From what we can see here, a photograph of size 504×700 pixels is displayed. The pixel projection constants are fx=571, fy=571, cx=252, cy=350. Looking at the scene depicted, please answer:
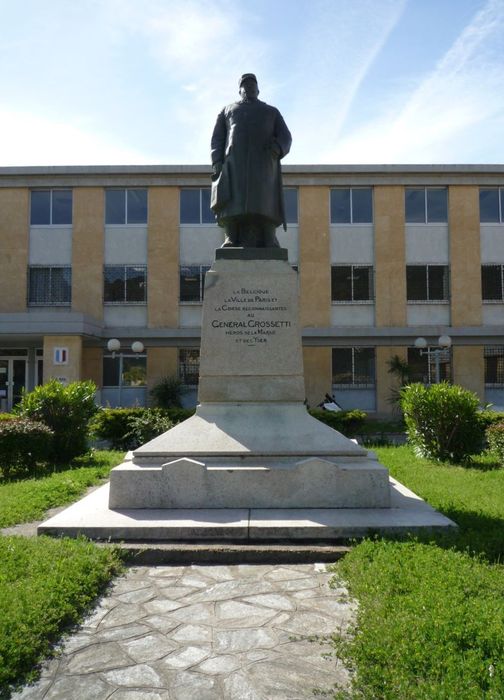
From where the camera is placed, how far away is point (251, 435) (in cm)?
648

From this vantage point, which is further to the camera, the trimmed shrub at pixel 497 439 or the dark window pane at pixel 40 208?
the dark window pane at pixel 40 208

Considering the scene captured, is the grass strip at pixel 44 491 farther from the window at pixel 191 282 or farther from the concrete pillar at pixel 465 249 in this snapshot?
the concrete pillar at pixel 465 249

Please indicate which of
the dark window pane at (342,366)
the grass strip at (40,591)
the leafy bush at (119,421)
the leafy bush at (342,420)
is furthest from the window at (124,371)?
the grass strip at (40,591)

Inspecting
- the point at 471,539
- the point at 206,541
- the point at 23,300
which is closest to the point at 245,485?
the point at 206,541

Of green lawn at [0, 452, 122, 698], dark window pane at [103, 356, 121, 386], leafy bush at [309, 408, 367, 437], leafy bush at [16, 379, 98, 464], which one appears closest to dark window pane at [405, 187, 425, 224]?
leafy bush at [309, 408, 367, 437]

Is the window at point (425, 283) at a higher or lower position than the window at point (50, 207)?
lower

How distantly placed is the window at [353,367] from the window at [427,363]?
67.6 inches

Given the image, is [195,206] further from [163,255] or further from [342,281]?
[342,281]

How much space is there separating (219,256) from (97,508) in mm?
3486

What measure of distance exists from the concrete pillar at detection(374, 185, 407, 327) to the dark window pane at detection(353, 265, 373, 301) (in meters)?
0.36

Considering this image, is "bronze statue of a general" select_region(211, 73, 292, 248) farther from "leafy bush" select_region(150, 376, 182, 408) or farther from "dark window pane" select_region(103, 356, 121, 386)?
"dark window pane" select_region(103, 356, 121, 386)

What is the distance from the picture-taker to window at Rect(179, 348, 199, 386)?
23894 millimetres

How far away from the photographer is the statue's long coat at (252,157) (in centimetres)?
751

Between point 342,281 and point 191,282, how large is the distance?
21.2ft
